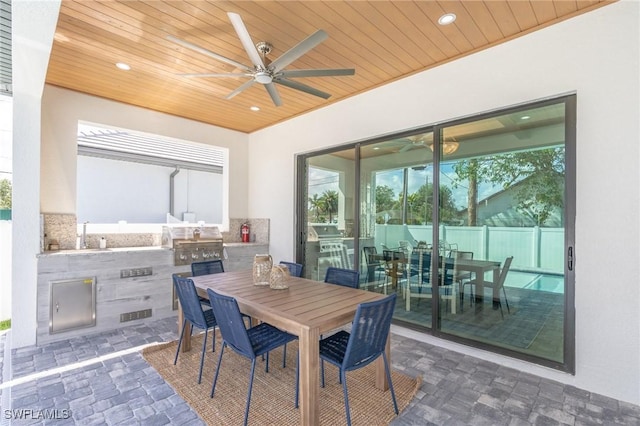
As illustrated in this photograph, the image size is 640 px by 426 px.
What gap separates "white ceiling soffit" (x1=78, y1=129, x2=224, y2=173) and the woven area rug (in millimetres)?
Result: 3517

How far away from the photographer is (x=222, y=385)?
2.50 meters

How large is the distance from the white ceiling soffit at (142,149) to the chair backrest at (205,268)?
2354 millimetres

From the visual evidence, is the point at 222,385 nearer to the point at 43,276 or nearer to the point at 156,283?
the point at 156,283

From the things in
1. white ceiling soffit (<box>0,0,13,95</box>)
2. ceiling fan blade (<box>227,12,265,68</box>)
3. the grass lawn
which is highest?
white ceiling soffit (<box>0,0,13,95</box>)

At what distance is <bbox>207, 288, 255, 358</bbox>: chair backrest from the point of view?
1.99m

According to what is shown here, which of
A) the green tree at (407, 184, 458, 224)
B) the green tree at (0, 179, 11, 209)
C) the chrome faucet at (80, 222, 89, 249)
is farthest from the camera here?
the green tree at (0, 179, 11, 209)

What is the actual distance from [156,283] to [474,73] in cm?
446

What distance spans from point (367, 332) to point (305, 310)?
1.43ft

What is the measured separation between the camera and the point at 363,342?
196 centimetres

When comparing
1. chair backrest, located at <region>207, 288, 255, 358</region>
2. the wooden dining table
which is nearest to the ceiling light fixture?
the wooden dining table

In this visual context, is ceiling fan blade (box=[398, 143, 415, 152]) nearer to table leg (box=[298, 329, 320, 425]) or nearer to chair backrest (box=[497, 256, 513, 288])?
chair backrest (box=[497, 256, 513, 288])

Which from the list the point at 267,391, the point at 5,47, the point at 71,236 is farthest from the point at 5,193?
the point at 267,391

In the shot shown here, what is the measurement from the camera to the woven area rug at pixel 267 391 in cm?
210

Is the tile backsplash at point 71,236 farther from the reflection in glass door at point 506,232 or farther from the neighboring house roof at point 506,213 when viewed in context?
the neighboring house roof at point 506,213
